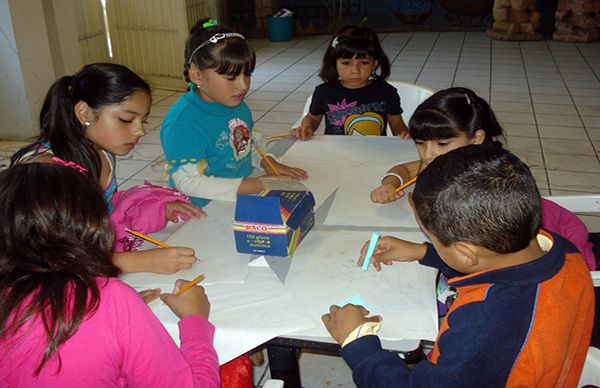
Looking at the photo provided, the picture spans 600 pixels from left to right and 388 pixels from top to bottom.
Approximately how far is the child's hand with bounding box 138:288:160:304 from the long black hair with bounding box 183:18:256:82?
2.57ft

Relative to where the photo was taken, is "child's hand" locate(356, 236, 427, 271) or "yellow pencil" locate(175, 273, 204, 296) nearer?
"yellow pencil" locate(175, 273, 204, 296)

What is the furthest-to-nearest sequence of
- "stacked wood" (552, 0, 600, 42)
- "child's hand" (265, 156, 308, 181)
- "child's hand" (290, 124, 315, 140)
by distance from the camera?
"stacked wood" (552, 0, 600, 42), "child's hand" (290, 124, 315, 140), "child's hand" (265, 156, 308, 181)

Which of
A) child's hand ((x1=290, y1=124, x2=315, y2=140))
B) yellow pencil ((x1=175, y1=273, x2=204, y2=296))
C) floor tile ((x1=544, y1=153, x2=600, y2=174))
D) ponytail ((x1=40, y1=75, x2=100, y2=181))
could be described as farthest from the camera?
floor tile ((x1=544, y1=153, x2=600, y2=174))

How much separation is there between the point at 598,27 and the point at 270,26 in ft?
14.1

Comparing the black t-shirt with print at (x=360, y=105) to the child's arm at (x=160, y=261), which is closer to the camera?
the child's arm at (x=160, y=261)

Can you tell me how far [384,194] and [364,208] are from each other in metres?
0.07

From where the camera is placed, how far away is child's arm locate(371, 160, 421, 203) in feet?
4.67

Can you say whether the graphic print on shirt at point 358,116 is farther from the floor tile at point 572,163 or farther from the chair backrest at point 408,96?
the floor tile at point 572,163

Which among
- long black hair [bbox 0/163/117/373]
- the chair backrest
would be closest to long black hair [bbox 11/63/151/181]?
long black hair [bbox 0/163/117/373]

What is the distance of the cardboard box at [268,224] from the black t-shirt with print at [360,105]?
3.61 feet

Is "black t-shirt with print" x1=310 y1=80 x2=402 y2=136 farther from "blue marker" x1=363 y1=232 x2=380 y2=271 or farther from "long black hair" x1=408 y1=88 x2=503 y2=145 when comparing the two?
"blue marker" x1=363 y1=232 x2=380 y2=271

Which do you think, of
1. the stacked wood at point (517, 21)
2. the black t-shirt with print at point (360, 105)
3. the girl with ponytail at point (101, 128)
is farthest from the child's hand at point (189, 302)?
the stacked wood at point (517, 21)

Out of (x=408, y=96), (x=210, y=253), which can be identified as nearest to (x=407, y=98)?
(x=408, y=96)

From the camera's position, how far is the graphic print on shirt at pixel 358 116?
2.22m
